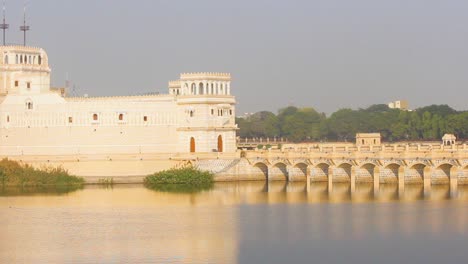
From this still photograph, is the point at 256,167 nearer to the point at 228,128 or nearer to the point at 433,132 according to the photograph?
the point at 228,128

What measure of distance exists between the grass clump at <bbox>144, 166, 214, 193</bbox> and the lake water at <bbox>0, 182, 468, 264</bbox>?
14.8 ft

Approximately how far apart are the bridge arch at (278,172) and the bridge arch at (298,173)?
525 millimetres

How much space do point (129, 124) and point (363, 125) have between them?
42652 mm

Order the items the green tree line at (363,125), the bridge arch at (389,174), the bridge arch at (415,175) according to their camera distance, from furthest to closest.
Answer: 1. the green tree line at (363,125)
2. the bridge arch at (389,174)
3. the bridge arch at (415,175)

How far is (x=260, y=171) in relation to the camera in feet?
218

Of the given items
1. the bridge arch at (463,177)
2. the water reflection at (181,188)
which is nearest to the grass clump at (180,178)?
the water reflection at (181,188)

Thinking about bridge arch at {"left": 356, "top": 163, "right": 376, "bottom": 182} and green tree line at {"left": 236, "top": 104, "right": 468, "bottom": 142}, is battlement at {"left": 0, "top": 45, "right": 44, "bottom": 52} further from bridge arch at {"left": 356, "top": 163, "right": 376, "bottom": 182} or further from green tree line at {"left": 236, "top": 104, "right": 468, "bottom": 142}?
green tree line at {"left": 236, "top": 104, "right": 468, "bottom": 142}

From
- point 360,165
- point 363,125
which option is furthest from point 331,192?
point 363,125

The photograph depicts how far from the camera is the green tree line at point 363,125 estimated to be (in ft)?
313

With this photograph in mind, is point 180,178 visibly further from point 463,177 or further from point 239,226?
point 239,226

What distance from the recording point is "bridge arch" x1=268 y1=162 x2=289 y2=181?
215 feet

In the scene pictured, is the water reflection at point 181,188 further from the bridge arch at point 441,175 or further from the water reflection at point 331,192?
the bridge arch at point 441,175

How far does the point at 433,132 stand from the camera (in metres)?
95.2

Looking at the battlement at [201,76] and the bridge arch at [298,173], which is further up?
the battlement at [201,76]
